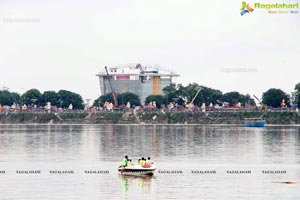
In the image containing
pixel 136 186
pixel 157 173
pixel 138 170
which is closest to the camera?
pixel 136 186

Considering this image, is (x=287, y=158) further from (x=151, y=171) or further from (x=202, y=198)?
(x=202, y=198)

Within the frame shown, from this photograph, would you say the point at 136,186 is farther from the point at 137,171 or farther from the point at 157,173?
the point at 157,173

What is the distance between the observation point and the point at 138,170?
271 feet

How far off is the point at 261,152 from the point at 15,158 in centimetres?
3432

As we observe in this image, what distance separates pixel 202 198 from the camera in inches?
2685

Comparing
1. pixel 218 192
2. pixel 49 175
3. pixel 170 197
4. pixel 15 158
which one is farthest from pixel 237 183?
pixel 15 158

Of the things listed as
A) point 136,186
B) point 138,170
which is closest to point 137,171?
point 138,170

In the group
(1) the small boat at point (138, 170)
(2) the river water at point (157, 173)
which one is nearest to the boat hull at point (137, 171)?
(1) the small boat at point (138, 170)

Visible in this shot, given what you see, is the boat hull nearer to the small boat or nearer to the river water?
the small boat

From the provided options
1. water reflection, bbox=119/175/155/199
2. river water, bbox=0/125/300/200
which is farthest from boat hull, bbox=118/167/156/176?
river water, bbox=0/125/300/200

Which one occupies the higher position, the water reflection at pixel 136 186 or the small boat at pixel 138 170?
the small boat at pixel 138 170

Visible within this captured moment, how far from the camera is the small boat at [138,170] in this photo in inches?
3243

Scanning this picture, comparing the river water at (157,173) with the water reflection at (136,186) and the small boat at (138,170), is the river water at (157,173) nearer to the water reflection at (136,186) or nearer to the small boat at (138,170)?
the water reflection at (136,186)

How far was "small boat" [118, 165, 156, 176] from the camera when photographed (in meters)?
82.4
